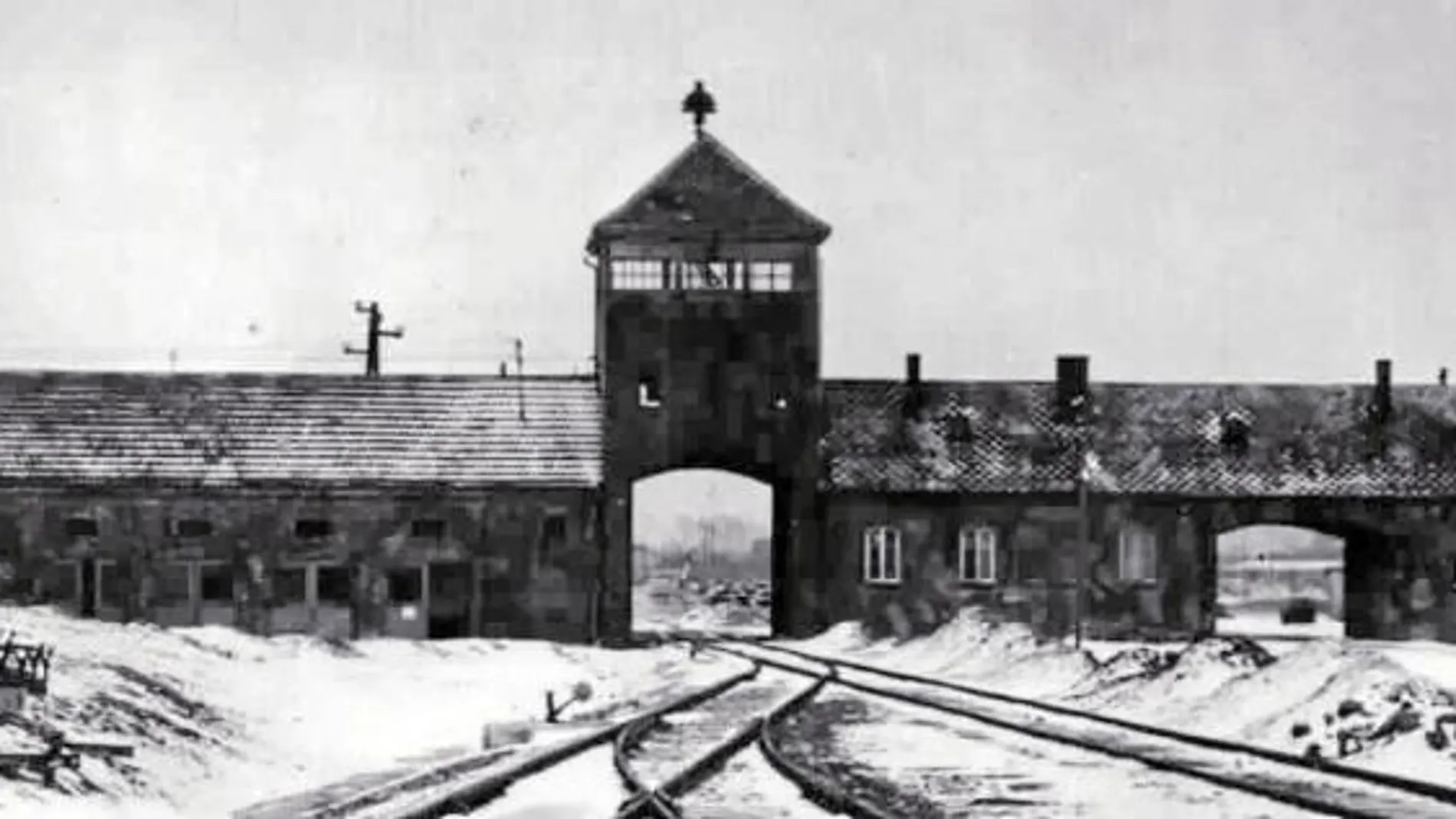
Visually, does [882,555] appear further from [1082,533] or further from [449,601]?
[449,601]

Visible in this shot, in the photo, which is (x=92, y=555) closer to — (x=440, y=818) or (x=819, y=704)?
(x=819, y=704)

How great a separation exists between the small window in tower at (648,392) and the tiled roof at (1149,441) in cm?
401

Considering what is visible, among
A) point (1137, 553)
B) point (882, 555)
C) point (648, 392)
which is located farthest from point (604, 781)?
point (1137, 553)

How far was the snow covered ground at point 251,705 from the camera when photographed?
16531 millimetres

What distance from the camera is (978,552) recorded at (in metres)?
51.4

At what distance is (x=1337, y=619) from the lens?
79.4 m

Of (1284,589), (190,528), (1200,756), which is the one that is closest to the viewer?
(1200,756)

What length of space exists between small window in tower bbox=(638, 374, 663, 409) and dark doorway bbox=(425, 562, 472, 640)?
499 cm

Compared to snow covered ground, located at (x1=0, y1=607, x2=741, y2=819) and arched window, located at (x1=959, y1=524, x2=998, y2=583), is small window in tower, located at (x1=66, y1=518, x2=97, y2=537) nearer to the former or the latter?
snow covered ground, located at (x1=0, y1=607, x2=741, y2=819)

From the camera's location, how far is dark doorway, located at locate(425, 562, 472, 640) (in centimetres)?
4800

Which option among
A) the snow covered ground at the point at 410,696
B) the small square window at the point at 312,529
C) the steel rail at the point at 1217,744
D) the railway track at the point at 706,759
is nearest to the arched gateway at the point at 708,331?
the small square window at the point at 312,529

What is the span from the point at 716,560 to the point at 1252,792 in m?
173

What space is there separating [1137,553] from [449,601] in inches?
573

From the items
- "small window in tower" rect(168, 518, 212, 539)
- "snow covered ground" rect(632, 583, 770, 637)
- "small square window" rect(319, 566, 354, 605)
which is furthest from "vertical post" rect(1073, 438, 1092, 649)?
"small window in tower" rect(168, 518, 212, 539)
